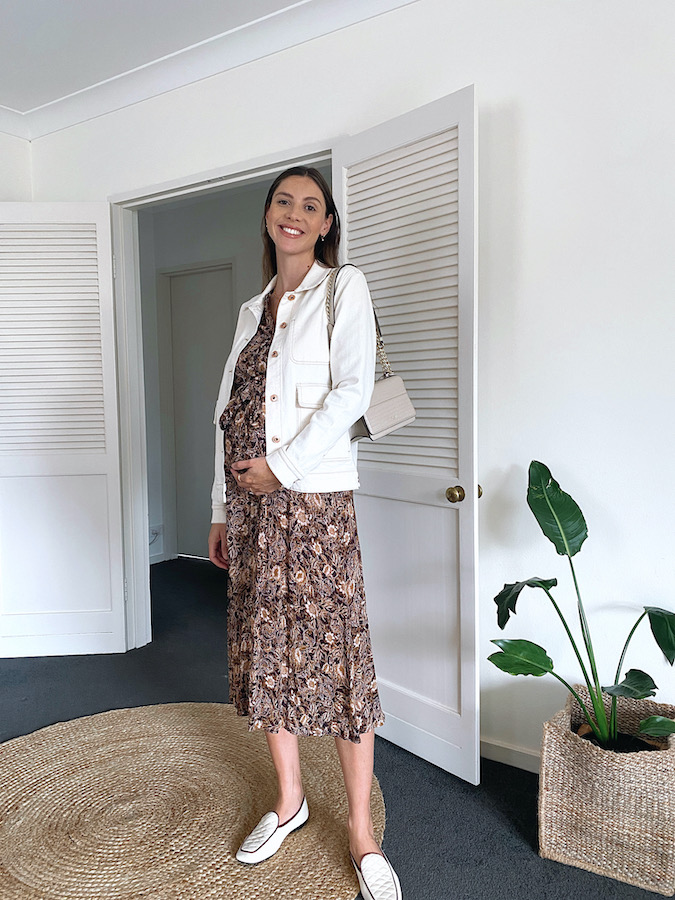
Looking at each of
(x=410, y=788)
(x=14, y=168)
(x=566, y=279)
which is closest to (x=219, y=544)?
(x=410, y=788)

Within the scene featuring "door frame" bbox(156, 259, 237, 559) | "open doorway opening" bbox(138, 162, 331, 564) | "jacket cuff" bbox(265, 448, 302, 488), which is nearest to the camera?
"jacket cuff" bbox(265, 448, 302, 488)

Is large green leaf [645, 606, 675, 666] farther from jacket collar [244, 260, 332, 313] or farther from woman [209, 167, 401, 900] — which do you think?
jacket collar [244, 260, 332, 313]

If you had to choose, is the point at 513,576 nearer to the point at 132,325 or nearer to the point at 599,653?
the point at 599,653

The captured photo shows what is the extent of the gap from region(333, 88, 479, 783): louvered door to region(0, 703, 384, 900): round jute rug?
1.08 feet

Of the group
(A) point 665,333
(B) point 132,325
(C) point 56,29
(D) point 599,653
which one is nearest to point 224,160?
(C) point 56,29

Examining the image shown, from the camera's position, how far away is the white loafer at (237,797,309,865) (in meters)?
1.71

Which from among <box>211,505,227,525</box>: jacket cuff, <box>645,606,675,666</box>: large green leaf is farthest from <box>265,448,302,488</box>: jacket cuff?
<box>645,606,675,666</box>: large green leaf

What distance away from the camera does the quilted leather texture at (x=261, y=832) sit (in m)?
1.73

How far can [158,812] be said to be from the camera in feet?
6.44

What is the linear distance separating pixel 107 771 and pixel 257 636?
37.9 inches

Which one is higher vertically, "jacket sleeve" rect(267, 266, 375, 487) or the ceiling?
the ceiling

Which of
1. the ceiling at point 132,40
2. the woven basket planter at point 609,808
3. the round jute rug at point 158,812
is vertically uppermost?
the ceiling at point 132,40

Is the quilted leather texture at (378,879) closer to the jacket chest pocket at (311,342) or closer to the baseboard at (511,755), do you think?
the baseboard at (511,755)

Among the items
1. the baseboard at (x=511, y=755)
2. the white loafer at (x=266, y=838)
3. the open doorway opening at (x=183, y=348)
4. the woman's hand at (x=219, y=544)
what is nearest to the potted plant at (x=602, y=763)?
the baseboard at (x=511, y=755)
